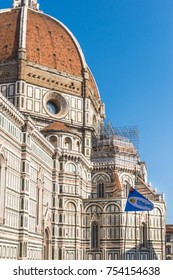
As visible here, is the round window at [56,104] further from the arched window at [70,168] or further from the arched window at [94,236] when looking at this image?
the arched window at [94,236]

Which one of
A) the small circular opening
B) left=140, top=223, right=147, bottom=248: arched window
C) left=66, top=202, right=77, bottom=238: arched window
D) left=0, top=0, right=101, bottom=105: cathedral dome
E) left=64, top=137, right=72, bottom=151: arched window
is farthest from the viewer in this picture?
the small circular opening

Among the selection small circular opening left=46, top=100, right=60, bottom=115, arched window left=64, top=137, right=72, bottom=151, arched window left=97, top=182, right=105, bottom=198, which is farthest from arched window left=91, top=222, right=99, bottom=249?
small circular opening left=46, top=100, right=60, bottom=115

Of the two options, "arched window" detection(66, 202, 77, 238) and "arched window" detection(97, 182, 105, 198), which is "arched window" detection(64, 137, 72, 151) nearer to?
"arched window" detection(66, 202, 77, 238)

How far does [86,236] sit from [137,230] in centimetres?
629

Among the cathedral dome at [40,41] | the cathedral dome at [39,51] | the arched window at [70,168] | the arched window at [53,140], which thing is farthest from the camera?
the cathedral dome at [40,41]

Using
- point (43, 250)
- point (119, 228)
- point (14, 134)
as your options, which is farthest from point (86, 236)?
point (14, 134)

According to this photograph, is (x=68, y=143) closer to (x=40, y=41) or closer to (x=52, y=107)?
(x=52, y=107)

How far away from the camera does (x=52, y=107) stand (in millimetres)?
66938

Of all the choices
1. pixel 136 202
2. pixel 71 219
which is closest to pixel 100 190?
pixel 71 219

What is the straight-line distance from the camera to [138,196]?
44.2 meters

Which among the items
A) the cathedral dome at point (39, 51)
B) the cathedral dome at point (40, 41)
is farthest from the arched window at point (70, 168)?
the cathedral dome at point (40, 41)

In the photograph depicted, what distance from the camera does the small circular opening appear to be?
6644 centimetres

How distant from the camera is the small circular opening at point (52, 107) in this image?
218 ft
